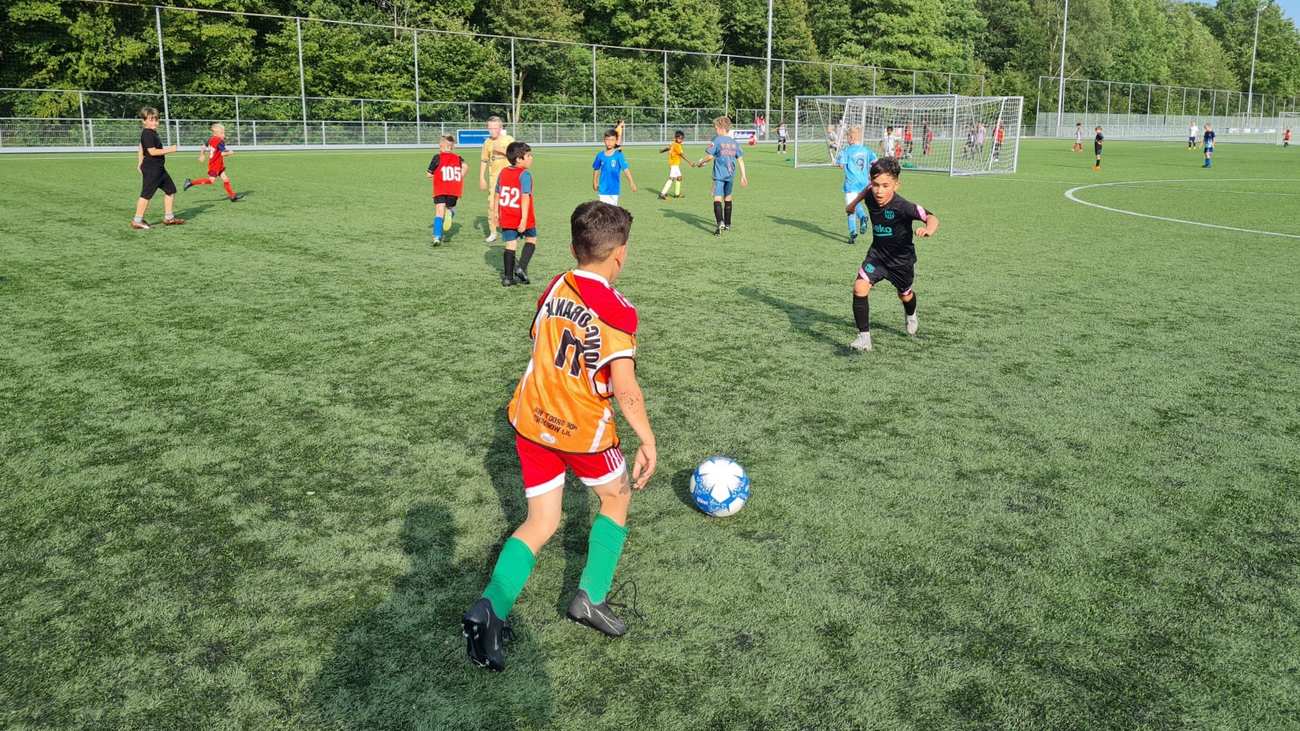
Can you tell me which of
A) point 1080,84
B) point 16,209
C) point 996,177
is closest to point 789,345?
point 16,209

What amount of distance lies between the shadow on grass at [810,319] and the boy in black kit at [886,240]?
211mm

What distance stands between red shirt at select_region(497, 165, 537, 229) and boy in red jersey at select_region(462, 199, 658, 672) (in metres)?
7.14

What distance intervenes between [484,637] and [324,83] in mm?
44942

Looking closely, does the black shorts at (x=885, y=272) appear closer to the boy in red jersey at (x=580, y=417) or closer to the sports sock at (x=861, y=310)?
the sports sock at (x=861, y=310)

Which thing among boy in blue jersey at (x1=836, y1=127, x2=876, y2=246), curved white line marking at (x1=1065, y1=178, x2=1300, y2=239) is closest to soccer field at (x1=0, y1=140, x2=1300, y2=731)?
boy in blue jersey at (x1=836, y1=127, x2=876, y2=246)

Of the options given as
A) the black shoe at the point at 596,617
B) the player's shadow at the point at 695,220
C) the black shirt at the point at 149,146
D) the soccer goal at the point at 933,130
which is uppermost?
the soccer goal at the point at 933,130

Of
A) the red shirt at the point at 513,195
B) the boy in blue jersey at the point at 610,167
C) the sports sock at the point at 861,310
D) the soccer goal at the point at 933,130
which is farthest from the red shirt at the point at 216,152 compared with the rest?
the soccer goal at the point at 933,130

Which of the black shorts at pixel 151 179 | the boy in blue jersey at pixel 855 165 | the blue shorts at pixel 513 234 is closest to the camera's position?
the blue shorts at pixel 513 234

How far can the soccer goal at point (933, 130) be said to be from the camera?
3186cm

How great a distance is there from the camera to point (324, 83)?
43.0 meters

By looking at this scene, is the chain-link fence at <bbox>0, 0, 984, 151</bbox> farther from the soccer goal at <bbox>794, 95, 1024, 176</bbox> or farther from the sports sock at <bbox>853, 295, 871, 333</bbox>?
the sports sock at <bbox>853, 295, 871, 333</bbox>

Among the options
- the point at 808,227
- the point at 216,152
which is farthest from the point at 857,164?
the point at 216,152

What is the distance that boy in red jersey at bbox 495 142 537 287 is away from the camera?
10.4 metres

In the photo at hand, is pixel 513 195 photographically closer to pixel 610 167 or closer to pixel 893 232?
pixel 610 167
